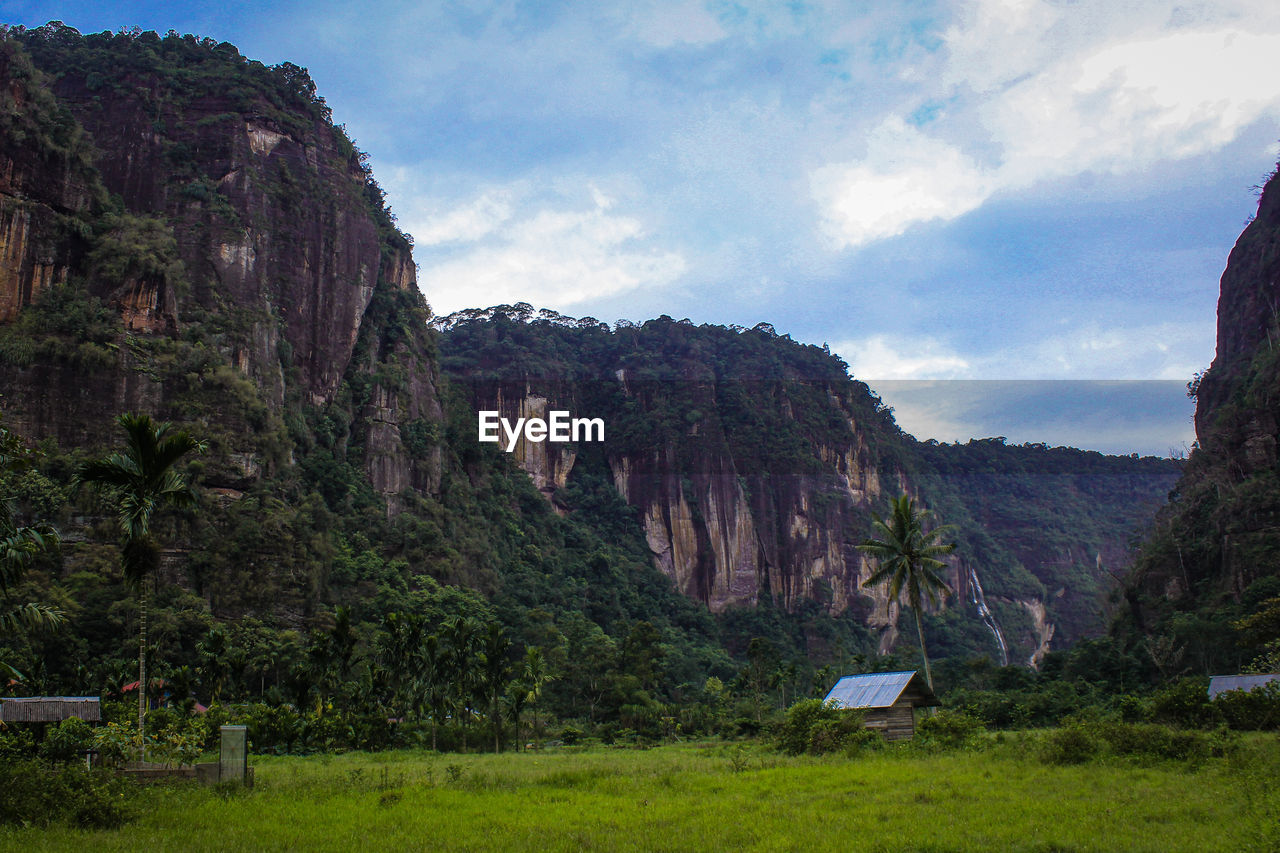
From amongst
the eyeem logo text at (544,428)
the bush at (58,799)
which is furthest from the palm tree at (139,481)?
the eyeem logo text at (544,428)

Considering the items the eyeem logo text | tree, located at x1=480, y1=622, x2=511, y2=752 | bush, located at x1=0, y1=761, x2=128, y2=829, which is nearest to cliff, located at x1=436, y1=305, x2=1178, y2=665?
the eyeem logo text

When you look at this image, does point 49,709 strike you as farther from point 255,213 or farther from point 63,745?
point 255,213

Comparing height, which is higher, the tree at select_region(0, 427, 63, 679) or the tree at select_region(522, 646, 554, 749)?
the tree at select_region(0, 427, 63, 679)

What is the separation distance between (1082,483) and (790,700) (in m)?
112

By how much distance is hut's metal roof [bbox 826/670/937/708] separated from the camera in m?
28.6

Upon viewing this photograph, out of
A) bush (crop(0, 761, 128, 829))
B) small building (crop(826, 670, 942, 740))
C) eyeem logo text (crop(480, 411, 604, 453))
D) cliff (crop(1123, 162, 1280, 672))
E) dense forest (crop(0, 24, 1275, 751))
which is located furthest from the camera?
eyeem logo text (crop(480, 411, 604, 453))

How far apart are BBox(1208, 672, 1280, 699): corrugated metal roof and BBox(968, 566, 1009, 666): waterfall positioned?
3694 inches

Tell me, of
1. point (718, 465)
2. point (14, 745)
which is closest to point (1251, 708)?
point (14, 745)

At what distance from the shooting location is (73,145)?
52875mm

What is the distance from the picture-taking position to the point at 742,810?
51.6 ft

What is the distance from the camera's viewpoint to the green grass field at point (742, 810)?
41.2ft

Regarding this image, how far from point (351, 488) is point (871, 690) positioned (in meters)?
43.3

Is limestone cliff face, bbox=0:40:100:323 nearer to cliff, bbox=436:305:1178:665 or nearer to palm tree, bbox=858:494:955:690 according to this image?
palm tree, bbox=858:494:955:690

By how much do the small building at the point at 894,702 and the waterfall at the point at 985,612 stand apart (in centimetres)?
9605
